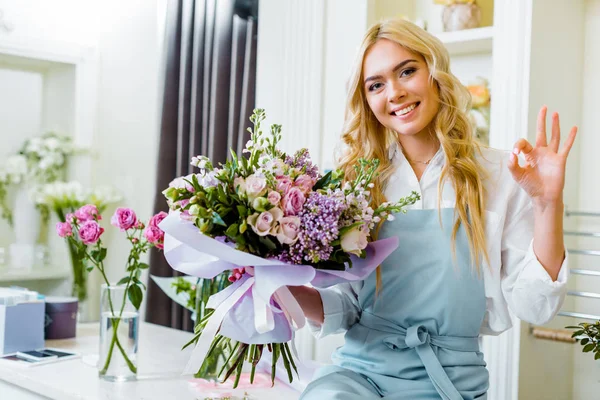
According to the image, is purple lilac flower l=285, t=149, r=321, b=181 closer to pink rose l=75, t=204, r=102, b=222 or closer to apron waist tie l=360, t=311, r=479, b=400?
apron waist tie l=360, t=311, r=479, b=400

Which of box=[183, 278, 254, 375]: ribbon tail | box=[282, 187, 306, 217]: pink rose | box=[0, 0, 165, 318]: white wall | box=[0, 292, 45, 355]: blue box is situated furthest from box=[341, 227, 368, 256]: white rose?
box=[0, 0, 165, 318]: white wall

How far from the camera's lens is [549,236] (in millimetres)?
1446

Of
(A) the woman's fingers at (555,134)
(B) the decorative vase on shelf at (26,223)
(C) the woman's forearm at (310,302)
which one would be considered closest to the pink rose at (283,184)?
(C) the woman's forearm at (310,302)

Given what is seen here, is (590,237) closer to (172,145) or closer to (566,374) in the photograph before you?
(566,374)

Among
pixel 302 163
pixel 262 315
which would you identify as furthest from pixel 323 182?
pixel 262 315

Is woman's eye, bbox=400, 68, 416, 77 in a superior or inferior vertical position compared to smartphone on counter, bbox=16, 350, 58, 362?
superior

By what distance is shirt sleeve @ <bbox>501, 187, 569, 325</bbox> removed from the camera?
1458 mm

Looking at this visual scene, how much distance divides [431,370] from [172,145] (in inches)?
75.8

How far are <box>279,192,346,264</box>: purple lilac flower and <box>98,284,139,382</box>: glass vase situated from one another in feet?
2.53

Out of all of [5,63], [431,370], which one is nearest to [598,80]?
[431,370]

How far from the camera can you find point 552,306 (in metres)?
1.48

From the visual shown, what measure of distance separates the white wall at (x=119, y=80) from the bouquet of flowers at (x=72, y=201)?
130 mm

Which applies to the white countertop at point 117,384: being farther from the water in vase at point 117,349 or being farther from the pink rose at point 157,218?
the pink rose at point 157,218

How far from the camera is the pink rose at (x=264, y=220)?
1331 millimetres
